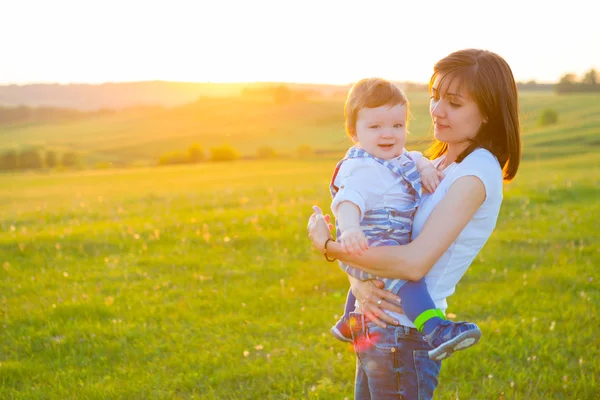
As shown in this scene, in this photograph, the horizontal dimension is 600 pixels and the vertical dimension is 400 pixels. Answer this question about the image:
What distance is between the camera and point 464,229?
333cm

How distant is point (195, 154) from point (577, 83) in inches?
2618

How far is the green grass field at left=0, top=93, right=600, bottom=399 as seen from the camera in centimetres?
564

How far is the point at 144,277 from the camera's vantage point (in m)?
9.04

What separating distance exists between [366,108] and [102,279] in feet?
22.5

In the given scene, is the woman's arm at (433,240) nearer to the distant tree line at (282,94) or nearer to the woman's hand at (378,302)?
the woman's hand at (378,302)

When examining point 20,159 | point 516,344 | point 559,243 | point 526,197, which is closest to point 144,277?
point 516,344

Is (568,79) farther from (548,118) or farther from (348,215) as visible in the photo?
(348,215)

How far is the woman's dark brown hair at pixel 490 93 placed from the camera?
11.1ft

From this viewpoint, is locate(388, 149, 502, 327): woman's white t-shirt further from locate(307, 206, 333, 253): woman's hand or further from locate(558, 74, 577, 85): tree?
locate(558, 74, 577, 85): tree

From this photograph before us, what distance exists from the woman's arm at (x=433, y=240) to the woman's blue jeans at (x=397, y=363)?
0.41 metres

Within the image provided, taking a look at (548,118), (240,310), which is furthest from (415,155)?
(548,118)

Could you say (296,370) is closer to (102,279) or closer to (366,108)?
(366,108)

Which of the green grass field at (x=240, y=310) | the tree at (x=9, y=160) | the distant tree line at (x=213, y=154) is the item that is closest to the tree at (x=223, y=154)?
the distant tree line at (x=213, y=154)

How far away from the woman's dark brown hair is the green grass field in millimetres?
882
